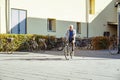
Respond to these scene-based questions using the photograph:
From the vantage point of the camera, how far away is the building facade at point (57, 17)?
30.1 metres

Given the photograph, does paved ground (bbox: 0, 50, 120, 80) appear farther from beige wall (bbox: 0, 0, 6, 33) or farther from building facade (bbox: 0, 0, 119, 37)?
building facade (bbox: 0, 0, 119, 37)

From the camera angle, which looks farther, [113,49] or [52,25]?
[52,25]

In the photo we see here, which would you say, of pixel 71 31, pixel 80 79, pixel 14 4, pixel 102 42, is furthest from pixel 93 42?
pixel 80 79

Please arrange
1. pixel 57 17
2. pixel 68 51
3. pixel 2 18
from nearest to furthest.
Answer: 1. pixel 68 51
2. pixel 2 18
3. pixel 57 17

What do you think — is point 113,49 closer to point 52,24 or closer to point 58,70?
point 52,24

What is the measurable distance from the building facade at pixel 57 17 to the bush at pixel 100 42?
428 centimetres

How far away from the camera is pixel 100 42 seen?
3231 centimetres

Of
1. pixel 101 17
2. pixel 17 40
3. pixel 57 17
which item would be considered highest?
pixel 101 17

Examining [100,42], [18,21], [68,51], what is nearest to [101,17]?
[100,42]

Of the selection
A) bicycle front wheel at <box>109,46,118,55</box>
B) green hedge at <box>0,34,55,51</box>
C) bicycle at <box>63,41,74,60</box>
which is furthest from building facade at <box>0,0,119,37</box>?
bicycle at <box>63,41,74,60</box>

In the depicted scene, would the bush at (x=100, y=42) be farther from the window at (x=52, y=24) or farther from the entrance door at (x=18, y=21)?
the entrance door at (x=18, y=21)

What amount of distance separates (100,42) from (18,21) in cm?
723

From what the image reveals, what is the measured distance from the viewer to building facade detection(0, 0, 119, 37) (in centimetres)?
3008

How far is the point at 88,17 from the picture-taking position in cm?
3878
